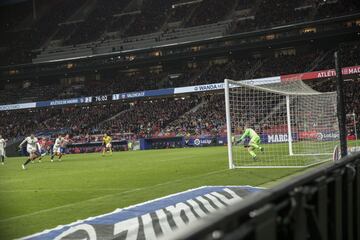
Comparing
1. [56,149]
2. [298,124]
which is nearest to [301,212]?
[298,124]

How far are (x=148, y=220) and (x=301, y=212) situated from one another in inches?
189

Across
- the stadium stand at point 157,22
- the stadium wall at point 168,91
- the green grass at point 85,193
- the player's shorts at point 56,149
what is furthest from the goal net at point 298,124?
the stadium stand at point 157,22

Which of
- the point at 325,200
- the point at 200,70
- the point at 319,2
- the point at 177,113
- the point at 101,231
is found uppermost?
the point at 319,2

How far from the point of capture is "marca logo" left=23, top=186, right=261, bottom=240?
681 centimetres

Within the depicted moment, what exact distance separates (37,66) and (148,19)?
52.7 ft

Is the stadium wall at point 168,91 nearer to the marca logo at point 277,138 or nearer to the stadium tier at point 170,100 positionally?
the stadium tier at point 170,100

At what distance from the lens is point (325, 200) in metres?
3.64

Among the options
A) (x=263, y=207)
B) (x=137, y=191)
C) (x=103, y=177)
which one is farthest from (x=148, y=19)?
(x=263, y=207)

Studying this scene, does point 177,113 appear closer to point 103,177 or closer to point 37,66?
point 37,66

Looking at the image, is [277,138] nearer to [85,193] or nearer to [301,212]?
[85,193]

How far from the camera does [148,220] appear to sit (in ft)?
24.7

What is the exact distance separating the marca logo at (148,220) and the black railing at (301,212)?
2.37 m

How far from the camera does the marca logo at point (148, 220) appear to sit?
6.81 meters

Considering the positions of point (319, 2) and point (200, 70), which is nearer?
point (319, 2)
